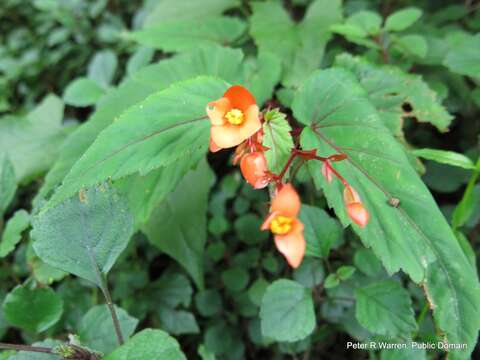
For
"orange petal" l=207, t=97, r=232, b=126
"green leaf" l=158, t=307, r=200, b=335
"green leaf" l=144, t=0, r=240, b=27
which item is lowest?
"green leaf" l=158, t=307, r=200, b=335

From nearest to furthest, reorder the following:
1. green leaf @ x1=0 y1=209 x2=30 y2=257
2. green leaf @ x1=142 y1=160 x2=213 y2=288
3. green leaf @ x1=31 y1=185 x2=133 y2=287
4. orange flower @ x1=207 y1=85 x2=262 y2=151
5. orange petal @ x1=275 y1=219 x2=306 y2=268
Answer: orange petal @ x1=275 y1=219 x2=306 y2=268
orange flower @ x1=207 y1=85 x2=262 y2=151
green leaf @ x1=31 y1=185 x2=133 y2=287
green leaf @ x1=0 y1=209 x2=30 y2=257
green leaf @ x1=142 y1=160 x2=213 y2=288

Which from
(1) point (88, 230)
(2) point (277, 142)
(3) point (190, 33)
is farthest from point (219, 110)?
(3) point (190, 33)

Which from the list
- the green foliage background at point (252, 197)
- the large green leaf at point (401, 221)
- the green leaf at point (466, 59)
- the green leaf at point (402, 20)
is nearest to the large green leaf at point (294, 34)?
the green foliage background at point (252, 197)

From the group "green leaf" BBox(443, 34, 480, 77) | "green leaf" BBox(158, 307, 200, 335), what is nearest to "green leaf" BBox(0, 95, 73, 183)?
"green leaf" BBox(158, 307, 200, 335)

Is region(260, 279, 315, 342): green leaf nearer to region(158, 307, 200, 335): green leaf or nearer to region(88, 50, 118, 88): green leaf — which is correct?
region(158, 307, 200, 335): green leaf

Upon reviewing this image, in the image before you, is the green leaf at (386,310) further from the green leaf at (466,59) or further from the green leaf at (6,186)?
the green leaf at (6,186)

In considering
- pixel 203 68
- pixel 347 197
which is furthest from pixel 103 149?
pixel 203 68

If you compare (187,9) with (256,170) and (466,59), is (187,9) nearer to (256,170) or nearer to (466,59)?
(466,59)
